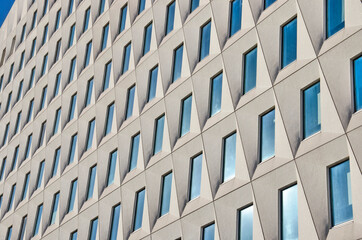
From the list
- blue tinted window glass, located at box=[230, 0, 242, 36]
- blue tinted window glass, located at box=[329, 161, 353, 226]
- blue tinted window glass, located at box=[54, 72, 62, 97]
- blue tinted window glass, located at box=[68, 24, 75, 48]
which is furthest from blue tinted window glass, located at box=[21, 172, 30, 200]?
blue tinted window glass, located at box=[329, 161, 353, 226]

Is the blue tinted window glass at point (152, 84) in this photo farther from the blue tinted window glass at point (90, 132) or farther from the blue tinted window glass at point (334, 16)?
the blue tinted window glass at point (334, 16)

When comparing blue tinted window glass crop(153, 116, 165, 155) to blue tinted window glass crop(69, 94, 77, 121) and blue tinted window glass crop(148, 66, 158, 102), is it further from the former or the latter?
blue tinted window glass crop(69, 94, 77, 121)

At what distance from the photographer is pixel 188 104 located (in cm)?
2919

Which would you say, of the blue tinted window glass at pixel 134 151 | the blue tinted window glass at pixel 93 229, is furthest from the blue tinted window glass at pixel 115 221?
the blue tinted window glass at pixel 134 151

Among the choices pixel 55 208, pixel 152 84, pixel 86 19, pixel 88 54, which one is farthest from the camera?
pixel 86 19

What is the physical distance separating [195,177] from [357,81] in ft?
28.1

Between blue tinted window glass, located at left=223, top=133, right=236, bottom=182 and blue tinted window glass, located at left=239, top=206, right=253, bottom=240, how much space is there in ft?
6.00

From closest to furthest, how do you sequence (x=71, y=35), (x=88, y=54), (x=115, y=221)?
(x=115, y=221), (x=88, y=54), (x=71, y=35)

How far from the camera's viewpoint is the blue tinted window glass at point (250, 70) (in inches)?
1026

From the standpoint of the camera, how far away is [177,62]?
3114 centimetres

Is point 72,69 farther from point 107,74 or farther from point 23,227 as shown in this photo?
point 23,227

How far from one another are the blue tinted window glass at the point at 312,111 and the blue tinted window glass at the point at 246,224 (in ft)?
11.8

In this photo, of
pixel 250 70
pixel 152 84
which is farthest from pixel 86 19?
pixel 250 70

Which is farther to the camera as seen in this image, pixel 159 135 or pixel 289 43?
pixel 159 135
